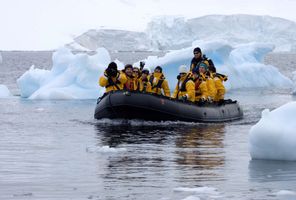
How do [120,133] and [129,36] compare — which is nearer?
[120,133]

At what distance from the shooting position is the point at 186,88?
18484 millimetres

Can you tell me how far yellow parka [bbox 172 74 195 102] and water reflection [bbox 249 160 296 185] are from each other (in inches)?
264

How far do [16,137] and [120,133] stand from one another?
2.04 m

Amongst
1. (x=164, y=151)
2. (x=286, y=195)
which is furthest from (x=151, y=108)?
(x=286, y=195)

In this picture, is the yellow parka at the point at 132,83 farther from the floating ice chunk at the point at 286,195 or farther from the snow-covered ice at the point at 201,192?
the floating ice chunk at the point at 286,195

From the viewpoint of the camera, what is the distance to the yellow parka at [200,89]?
725 inches

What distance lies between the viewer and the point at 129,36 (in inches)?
5108

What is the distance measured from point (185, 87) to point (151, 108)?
0.95 metres

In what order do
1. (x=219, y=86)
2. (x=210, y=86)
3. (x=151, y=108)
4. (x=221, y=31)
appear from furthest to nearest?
(x=221, y=31), (x=219, y=86), (x=210, y=86), (x=151, y=108)

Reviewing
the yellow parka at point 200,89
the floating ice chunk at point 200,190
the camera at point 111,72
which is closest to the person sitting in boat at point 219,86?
the yellow parka at point 200,89

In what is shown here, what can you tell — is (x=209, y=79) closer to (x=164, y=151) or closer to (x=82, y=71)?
(x=164, y=151)

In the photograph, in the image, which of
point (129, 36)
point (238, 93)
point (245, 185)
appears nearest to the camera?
point (245, 185)

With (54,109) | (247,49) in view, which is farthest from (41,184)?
(247,49)

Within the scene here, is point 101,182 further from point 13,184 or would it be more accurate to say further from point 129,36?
point 129,36
